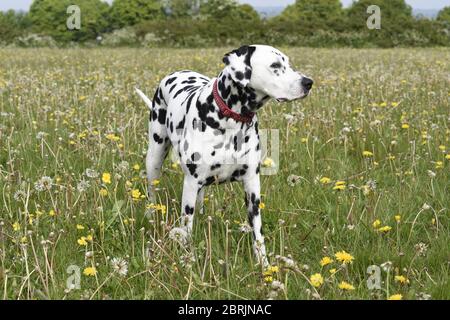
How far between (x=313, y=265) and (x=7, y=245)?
216 centimetres

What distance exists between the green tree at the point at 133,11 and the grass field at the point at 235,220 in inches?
2018

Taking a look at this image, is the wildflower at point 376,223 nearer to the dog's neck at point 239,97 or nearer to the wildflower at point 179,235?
the dog's neck at point 239,97

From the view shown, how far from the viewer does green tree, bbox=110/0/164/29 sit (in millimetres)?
57125

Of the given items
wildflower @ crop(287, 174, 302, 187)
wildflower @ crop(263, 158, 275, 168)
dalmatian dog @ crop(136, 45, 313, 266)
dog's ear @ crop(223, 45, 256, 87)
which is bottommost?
wildflower @ crop(287, 174, 302, 187)

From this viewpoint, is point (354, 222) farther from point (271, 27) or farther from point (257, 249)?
point (271, 27)

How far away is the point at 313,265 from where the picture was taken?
3.98 meters

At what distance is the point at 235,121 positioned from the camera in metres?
4.10

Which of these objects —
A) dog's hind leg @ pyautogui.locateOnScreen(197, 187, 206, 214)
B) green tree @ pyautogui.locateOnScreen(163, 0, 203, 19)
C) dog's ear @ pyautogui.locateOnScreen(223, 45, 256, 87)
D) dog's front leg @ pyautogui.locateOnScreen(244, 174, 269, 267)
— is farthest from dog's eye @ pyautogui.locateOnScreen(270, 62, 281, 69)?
green tree @ pyautogui.locateOnScreen(163, 0, 203, 19)

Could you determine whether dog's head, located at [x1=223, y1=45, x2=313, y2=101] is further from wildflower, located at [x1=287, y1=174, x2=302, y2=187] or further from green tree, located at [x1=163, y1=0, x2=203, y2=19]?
green tree, located at [x1=163, y1=0, x2=203, y2=19]

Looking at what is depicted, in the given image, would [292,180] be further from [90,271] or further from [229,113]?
[90,271]

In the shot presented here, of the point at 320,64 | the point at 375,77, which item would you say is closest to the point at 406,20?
the point at 320,64

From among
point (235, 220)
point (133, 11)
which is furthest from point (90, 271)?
point (133, 11)

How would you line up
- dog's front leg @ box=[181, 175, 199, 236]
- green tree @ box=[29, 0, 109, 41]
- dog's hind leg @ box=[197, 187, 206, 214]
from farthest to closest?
green tree @ box=[29, 0, 109, 41], dog's hind leg @ box=[197, 187, 206, 214], dog's front leg @ box=[181, 175, 199, 236]

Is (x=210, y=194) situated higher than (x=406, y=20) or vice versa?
(x=406, y=20)
